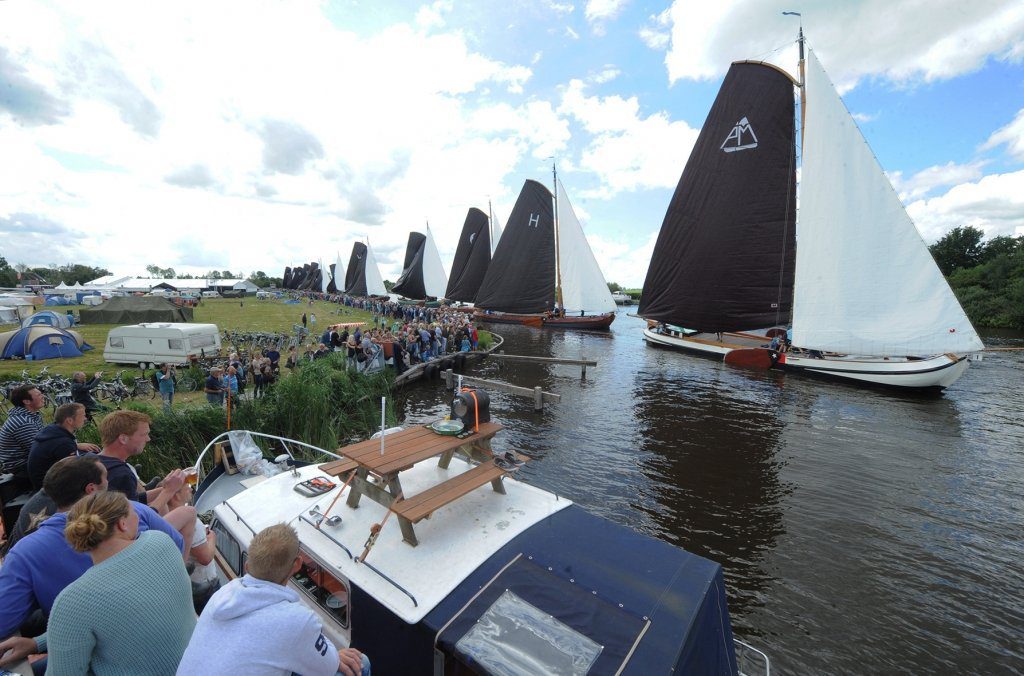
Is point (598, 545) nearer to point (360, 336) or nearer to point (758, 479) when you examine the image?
point (758, 479)

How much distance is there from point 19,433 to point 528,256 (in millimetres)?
42818

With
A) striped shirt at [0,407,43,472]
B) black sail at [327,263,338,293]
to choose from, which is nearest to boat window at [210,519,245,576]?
striped shirt at [0,407,43,472]

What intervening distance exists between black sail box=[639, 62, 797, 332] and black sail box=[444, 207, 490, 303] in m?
34.2

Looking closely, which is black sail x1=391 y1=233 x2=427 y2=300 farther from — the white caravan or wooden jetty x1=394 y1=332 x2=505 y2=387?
the white caravan

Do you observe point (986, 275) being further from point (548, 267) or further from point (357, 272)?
point (357, 272)

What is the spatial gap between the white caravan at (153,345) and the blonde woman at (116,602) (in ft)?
66.3

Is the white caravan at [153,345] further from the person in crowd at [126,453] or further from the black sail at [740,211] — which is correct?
the black sail at [740,211]

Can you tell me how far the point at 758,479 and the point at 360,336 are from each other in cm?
1632

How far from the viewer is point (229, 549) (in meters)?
5.41

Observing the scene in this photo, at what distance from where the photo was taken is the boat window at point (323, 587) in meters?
4.53

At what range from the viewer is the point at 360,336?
1967cm

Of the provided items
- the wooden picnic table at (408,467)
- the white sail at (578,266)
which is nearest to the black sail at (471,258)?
the white sail at (578,266)

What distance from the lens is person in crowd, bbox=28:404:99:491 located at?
4863 millimetres

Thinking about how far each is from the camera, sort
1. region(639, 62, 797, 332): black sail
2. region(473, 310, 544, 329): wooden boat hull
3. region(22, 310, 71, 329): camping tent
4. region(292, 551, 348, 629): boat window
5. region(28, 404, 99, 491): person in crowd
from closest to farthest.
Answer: region(292, 551, 348, 629): boat window
region(28, 404, 99, 491): person in crowd
region(639, 62, 797, 332): black sail
region(22, 310, 71, 329): camping tent
region(473, 310, 544, 329): wooden boat hull
